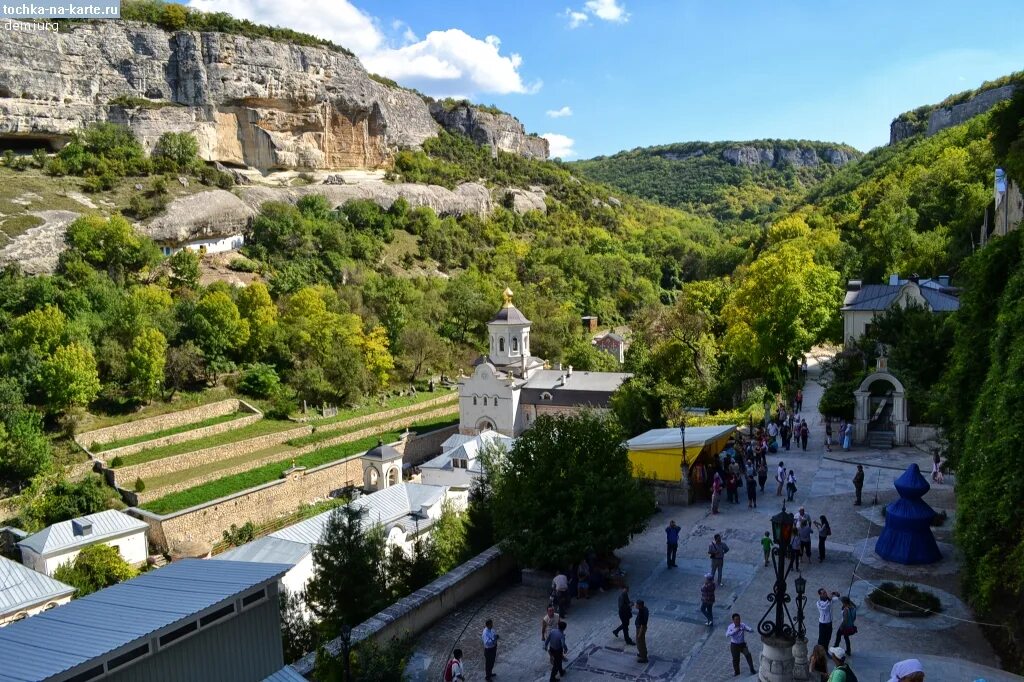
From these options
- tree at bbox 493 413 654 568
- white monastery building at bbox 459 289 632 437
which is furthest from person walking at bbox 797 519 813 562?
white monastery building at bbox 459 289 632 437

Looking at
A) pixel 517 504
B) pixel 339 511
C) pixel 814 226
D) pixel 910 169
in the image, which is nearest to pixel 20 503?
pixel 339 511

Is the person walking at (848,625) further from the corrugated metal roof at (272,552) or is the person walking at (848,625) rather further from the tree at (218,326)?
the tree at (218,326)

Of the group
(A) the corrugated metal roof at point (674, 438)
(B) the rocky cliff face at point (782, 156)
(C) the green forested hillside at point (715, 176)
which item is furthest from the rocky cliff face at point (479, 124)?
(A) the corrugated metal roof at point (674, 438)

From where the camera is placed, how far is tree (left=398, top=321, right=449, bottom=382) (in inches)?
1779

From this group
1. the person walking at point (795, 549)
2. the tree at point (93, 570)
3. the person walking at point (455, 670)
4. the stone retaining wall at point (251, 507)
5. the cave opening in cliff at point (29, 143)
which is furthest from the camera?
the cave opening in cliff at point (29, 143)

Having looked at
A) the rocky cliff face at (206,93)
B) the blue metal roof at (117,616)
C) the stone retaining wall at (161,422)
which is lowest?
the stone retaining wall at (161,422)

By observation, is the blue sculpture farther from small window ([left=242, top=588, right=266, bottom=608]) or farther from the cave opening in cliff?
the cave opening in cliff

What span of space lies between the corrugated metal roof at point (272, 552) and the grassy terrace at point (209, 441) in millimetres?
11014

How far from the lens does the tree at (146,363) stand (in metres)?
31.9

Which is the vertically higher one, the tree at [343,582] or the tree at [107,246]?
the tree at [107,246]

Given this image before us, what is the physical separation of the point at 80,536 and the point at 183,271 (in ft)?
77.5

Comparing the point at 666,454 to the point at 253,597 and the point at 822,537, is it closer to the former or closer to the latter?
the point at 822,537

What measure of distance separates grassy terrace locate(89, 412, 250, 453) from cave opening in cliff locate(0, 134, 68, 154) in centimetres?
3236

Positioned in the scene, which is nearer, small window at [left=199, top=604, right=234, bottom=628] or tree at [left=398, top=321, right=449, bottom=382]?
small window at [left=199, top=604, right=234, bottom=628]
